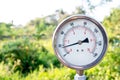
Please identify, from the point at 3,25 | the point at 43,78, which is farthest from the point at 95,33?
the point at 3,25

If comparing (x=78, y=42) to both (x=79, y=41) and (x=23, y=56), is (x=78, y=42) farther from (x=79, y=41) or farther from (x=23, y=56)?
(x=23, y=56)

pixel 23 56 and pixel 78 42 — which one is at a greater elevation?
pixel 78 42

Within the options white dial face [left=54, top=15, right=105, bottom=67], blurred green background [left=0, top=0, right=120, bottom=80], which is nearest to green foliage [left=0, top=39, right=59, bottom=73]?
blurred green background [left=0, top=0, right=120, bottom=80]

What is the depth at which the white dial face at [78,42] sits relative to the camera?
10.5 ft

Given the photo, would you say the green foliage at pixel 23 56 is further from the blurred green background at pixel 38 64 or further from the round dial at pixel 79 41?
the round dial at pixel 79 41

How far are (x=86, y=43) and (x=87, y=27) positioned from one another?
128 mm

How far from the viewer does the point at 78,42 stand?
319cm

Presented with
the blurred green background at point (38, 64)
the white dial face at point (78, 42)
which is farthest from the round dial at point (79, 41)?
the blurred green background at point (38, 64)

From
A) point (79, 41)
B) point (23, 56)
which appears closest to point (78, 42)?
point (79, 41)

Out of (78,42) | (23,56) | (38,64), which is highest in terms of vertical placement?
(78,42)

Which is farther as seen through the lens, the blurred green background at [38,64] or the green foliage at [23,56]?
the green foliage at [23,56]

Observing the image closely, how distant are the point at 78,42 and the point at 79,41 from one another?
11mm

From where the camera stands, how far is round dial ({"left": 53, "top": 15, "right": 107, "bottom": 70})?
3193mm

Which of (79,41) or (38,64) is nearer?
(79,41)
